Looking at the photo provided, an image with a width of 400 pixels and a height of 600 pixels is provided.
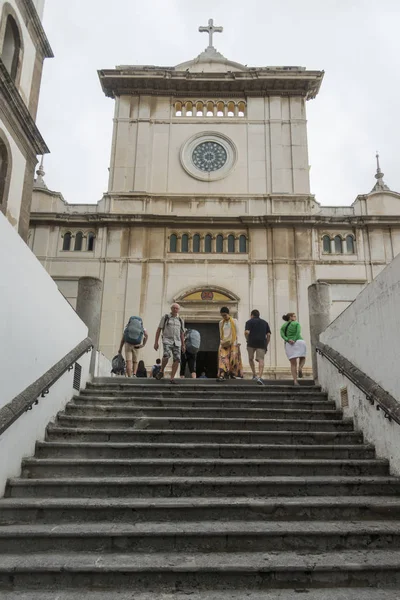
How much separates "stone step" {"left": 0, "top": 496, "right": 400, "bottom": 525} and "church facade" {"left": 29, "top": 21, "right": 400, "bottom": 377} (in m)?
13.2

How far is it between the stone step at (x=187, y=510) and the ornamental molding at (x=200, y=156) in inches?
Answer: 719

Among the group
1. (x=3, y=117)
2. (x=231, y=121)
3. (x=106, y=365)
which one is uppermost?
(x=231, y=121)

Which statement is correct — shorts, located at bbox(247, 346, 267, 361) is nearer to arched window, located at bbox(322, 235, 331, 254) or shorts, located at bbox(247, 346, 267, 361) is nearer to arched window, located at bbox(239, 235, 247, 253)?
arched window, located at bbox(239, 235, 247, 253)

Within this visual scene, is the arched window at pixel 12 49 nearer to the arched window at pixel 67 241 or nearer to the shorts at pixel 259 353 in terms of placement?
the arched window at pixel 67 241

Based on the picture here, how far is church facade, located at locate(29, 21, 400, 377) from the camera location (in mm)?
20219

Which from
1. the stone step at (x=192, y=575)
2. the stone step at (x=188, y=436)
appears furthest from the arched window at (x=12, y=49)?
the stone step at (x=192, y=575)

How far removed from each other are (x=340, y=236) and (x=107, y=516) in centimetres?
1781

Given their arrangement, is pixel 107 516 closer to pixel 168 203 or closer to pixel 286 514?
pixel 286 514

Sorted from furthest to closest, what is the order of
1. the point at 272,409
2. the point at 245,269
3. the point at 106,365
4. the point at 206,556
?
1. the point at 245,269
2. the point at 106,365
3. the point at 272,409
4. the point at 206,556

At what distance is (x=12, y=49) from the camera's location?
14.3 metres

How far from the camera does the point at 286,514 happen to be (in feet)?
17.7

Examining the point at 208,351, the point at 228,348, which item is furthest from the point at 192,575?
the point at 208,351

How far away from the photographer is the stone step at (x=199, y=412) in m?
7.97

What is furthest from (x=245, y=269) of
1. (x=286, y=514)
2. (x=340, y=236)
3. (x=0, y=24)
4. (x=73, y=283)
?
(x=286, y=514)
